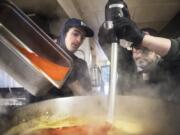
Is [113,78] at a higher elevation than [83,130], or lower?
higher

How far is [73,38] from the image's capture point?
1965mm

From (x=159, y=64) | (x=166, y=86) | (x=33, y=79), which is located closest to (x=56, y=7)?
(x=159, y=64)

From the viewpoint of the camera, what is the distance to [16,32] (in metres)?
0.99

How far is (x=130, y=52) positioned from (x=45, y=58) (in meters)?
0.87

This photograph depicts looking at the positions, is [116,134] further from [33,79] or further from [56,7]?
[56,7]

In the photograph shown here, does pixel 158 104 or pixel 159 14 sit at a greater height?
pixel 159 14

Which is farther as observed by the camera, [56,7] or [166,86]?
[56,7]

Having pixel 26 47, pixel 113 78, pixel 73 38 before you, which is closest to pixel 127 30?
pixel 113 78

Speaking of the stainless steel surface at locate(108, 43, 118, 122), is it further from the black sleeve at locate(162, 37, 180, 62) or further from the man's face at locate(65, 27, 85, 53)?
the man's face at locate(65, 27, 85, 53)

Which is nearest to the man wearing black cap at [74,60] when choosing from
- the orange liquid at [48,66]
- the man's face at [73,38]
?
the man's face at [73,38]

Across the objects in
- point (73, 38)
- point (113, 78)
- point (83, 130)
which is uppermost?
point (73, 38)

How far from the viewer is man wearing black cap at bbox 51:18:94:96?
5.24 feet

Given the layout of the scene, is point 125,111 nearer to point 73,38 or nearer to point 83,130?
point 83,130

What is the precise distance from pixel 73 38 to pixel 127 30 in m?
0.96
